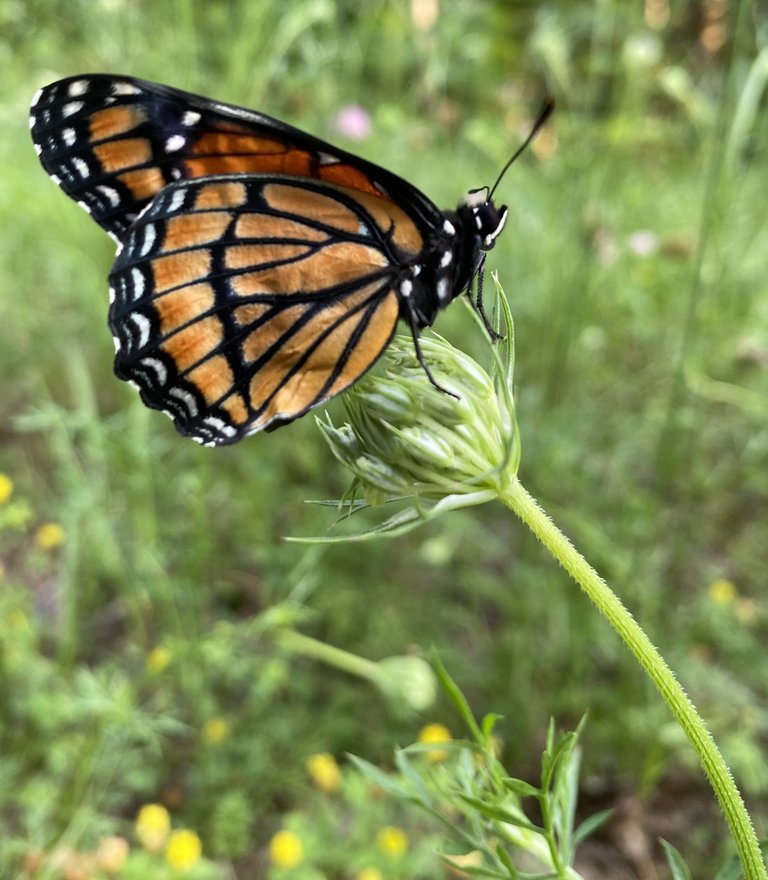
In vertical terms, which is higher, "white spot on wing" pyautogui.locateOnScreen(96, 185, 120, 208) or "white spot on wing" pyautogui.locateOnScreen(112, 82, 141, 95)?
"white spot on wing" pyautogui.locateOnScreen(112, 82, 141, 95)

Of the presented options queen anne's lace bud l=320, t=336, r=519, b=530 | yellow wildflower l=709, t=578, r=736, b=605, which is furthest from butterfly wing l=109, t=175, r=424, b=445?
yellow wildflower l=709, t=578, r=736, b=605

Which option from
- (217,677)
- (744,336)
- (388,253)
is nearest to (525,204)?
(744,336)

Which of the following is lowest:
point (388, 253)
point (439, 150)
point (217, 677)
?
point (217, 677)

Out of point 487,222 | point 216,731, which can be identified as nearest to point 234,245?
point 487,222

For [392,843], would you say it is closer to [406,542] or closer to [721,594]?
[406,542]

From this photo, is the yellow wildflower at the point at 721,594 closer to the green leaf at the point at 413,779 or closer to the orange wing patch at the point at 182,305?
the green leaf at the point at 413,779

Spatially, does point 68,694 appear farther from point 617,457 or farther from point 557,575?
point 617,457

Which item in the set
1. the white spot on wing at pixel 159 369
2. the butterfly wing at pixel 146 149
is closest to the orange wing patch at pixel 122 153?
the butterfly wing at pixel 146 149

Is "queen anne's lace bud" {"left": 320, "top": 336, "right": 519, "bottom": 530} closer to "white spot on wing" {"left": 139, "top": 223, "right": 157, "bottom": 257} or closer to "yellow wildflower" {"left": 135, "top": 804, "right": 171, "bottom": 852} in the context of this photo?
"white spot on wing" {"left": 139, "top": 223, "right": 157, "bottom": 257}
